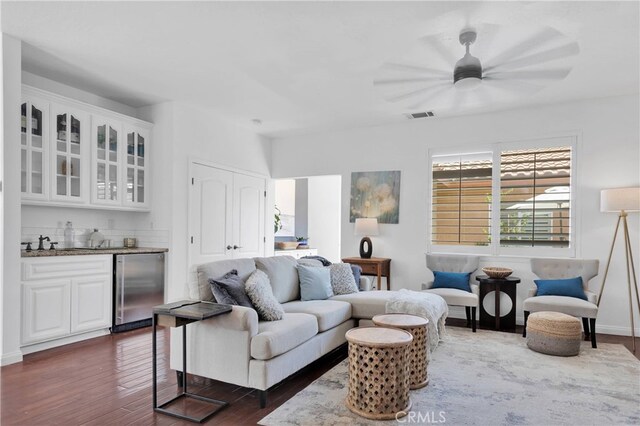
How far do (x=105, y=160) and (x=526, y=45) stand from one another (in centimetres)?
438

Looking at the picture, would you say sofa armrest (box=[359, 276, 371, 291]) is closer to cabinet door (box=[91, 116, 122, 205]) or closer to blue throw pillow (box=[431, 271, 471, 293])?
blue throw pillow (box=[431, 271, 471, 293])

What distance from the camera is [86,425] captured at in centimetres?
239

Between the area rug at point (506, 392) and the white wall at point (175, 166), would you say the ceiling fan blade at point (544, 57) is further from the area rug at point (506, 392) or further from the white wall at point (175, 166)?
the white wall at point (175, 166)

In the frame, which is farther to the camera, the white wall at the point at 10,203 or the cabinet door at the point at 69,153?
the cabinet door at the point at 69,153

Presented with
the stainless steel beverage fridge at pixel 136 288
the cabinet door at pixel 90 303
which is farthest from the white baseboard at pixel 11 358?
the stainless steel beverage fridge at pixel 136 288

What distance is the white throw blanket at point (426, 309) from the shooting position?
3578mm

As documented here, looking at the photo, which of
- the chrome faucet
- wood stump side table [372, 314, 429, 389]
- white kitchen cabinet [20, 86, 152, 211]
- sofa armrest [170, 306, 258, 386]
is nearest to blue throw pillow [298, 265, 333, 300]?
wood stump side table [372, 314, 429, 389]

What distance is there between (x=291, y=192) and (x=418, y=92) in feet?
19.2

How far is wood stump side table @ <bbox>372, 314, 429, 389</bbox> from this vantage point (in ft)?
9.85

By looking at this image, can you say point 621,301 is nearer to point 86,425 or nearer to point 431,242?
point 431,242

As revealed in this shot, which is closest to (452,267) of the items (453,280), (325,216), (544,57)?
(453,280)

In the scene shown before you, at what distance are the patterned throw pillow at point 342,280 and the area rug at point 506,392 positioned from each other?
97 centimetres

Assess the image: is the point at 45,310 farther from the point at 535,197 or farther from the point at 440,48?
the point at 535,197

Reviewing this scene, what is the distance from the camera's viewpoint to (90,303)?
4223 millimetres
